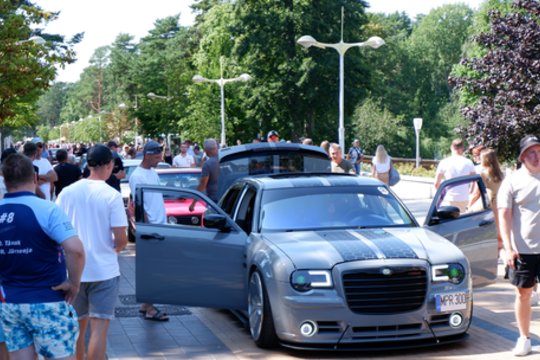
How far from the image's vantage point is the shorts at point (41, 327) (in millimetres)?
5000

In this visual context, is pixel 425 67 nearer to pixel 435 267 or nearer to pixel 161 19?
pixel 161 19

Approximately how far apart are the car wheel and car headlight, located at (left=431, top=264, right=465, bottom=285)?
4.76 feet

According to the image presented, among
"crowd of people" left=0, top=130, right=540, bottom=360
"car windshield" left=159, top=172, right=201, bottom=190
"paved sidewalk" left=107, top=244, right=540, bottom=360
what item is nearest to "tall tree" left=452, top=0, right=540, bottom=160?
"car windshield" left=159, top=172, right=201, bottom=190

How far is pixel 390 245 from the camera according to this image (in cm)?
806

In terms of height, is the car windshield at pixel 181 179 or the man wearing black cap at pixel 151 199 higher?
the man wearing black cap at pixel 151 199

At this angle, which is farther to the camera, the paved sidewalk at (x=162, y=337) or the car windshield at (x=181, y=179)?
the car windshield at (x=181, y=179)

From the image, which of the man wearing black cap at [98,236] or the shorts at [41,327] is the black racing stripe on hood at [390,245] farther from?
the shorts at [41,327]

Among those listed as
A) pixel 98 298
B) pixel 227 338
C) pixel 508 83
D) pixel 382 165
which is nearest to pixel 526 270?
pixel 227 338

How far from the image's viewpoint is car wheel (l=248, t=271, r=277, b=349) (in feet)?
26.5

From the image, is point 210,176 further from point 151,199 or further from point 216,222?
point 216,222

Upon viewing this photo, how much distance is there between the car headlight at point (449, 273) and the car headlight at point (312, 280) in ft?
3.03

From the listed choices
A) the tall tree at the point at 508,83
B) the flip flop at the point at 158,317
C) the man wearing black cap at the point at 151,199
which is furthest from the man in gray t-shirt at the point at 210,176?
the tall tree at the point at 508,83

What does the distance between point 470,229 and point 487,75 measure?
786 inches

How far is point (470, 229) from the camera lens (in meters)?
9.23
